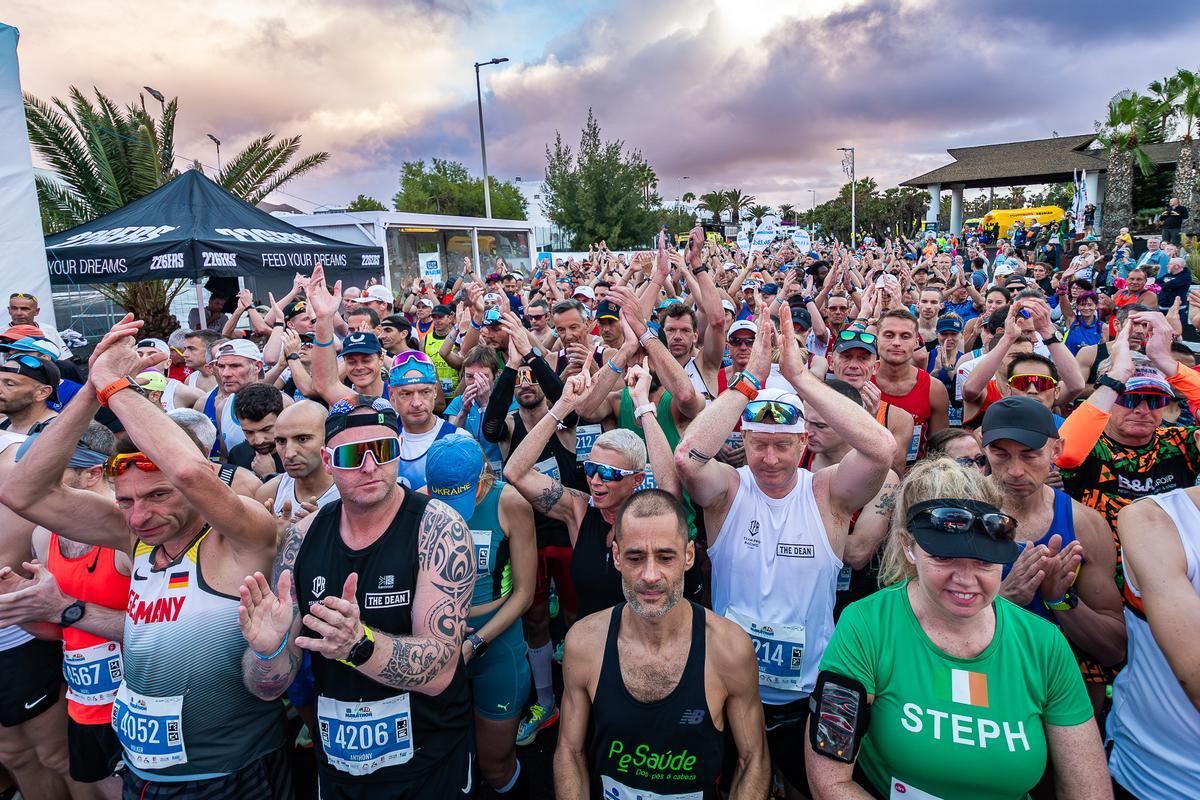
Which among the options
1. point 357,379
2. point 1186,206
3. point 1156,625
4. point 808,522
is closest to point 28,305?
point 357,379

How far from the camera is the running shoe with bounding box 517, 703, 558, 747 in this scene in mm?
4117

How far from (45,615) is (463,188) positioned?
74056mm

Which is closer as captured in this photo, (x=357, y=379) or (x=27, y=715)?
(x=27, y=715)

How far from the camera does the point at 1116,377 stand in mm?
3664

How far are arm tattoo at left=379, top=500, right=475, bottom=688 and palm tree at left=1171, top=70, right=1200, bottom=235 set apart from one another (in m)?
30.6

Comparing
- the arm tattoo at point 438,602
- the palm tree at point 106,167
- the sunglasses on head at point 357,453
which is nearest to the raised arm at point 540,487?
the arm tattoo at point 438,602

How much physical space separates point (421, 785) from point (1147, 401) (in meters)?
3.94

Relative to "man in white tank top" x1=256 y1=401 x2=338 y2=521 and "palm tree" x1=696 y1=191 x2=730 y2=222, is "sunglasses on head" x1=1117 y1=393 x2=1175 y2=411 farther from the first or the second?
"palm tree" x1=696 y1=191 x2=730 y2=222

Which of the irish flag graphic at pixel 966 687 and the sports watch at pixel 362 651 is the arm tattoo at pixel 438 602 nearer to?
the sports watch at pixel 362 651

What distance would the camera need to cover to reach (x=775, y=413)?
3053 mm

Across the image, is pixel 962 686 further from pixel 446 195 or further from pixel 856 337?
pixel 446 195

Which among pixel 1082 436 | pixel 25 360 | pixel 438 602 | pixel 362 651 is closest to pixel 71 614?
pixel 362 651

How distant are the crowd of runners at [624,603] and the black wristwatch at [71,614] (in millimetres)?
47

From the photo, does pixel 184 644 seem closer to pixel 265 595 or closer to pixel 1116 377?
pixel 265 595
